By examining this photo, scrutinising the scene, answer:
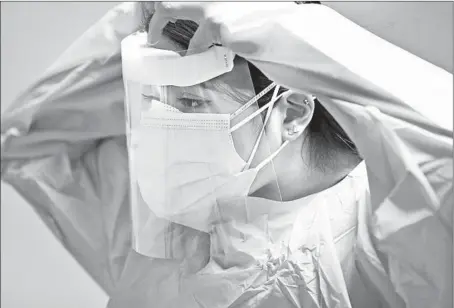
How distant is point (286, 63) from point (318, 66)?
4 cm

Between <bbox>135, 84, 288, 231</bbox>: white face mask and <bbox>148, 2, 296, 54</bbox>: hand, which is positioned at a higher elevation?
<bbox>148, 2, 296, 54</bbox>: hand

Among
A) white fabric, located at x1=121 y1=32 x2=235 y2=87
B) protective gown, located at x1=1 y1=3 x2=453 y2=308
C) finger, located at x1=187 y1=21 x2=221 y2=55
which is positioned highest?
finger, located at x1=187 y1=21 x2=221 y2=55

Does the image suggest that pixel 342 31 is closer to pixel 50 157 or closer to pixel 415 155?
pixel 415 155

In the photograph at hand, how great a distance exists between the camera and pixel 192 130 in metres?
0.88

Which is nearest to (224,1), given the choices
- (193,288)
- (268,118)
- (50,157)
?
(268,118)

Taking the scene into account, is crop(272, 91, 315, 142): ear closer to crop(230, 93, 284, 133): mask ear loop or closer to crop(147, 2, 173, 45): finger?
crop(230, 93, 284, 133): mask ear loop

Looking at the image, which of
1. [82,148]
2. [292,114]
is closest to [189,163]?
[292,114]

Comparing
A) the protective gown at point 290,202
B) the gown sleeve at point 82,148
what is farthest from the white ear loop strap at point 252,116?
the gown sleeve at point 82,148

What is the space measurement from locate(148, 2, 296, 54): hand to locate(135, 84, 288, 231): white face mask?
0.38 feet

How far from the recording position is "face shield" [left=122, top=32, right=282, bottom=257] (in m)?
0.86

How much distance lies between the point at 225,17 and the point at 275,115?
0.60ft

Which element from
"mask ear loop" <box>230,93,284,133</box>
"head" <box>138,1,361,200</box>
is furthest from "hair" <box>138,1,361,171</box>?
"mask ear loop" <box>230,93,284,133</box>

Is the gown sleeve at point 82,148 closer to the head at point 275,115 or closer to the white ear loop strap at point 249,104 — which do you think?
the head at point 275,115

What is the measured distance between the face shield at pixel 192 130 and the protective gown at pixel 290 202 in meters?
0.06
